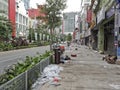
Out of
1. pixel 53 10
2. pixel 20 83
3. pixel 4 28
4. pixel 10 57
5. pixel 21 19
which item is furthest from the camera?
pixel 21 19

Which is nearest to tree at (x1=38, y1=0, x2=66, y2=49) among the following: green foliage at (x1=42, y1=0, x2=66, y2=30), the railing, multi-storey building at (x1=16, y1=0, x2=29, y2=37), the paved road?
green foliage at (x1=42, y1=0, x2=66, y2=30)

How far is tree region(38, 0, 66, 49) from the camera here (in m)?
39.5

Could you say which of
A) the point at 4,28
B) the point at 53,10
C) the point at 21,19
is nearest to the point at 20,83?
the point at 53,10

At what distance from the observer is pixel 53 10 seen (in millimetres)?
39469

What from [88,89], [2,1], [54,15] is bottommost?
[88,89]

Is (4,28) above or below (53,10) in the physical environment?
below

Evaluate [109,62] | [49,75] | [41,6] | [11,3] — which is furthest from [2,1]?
[49,75]

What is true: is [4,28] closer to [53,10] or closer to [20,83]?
[53,10]

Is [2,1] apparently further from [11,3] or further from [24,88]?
[24,88]

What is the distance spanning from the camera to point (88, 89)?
11.6 m

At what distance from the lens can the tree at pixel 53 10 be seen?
39.5 meters

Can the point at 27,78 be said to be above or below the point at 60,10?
below

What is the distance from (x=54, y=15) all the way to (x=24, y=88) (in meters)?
30.3

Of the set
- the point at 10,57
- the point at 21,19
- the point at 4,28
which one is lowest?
the point at 10,57
